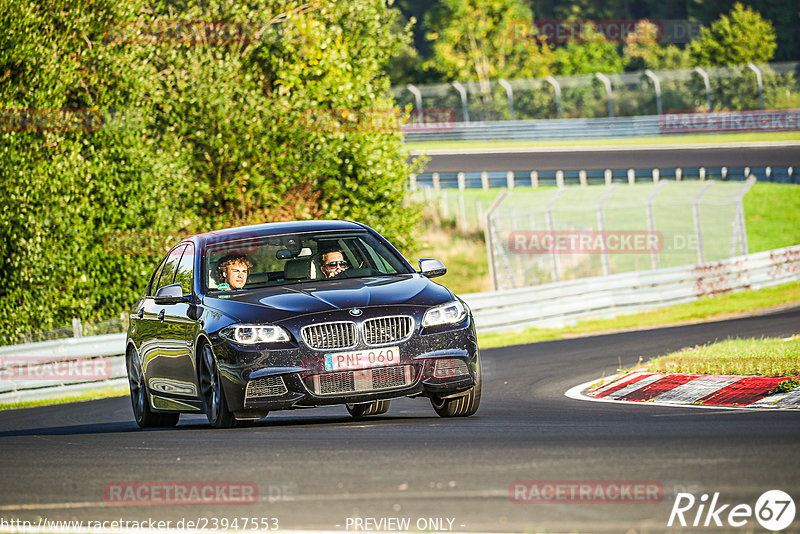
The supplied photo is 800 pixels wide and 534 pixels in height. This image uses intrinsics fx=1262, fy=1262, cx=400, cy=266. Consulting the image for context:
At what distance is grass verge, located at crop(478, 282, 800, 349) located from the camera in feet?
73.6

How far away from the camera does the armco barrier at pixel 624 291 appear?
2327 centimetres

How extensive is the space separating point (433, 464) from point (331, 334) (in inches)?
85.1

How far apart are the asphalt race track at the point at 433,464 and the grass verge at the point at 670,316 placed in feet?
A: 37.8

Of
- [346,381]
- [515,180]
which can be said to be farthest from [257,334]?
[515,180]

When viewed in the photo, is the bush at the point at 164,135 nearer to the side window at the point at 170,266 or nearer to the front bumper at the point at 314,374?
the side window at the point at 170,266

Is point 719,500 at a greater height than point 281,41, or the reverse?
point 281,41

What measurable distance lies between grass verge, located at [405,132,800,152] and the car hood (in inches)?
1554

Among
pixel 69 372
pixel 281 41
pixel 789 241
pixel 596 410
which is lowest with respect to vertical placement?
pixel 789 241

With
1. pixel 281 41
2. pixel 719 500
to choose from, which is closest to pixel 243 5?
pixel 281 41

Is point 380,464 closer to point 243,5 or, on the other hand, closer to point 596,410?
point 596,410

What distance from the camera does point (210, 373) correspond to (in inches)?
370

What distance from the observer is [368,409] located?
11.3 m

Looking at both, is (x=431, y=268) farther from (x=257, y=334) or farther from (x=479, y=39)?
(x=479, y=39)

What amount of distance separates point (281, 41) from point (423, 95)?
90.5ft
